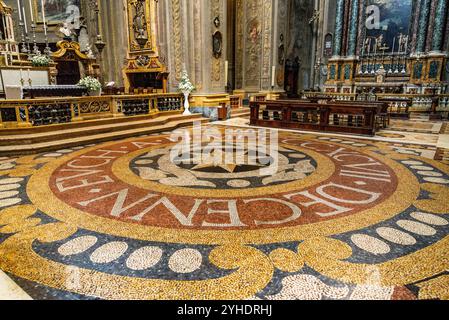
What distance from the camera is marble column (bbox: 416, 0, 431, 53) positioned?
13.0 metres

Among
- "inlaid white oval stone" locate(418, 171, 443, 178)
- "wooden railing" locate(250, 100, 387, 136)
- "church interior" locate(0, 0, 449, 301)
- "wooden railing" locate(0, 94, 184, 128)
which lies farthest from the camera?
"wooden railing" locate(250, 100, 387, 136)

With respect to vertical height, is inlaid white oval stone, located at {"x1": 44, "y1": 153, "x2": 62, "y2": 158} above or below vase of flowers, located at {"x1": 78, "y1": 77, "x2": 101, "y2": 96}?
below

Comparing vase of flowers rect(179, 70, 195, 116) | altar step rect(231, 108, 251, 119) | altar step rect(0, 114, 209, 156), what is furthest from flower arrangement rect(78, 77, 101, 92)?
altar step rect(231, 108, 251, 119)

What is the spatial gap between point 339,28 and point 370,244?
1573cm

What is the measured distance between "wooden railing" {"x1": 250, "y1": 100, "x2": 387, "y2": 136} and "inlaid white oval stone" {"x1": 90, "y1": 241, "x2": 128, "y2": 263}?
7.10 m

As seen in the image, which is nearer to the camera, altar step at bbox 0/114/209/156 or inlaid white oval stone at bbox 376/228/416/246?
inlaid white oval stone at bbox 376/228/416/246

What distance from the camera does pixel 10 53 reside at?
34.1ft

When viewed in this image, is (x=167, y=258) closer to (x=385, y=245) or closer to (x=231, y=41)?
(x=385, y=245)

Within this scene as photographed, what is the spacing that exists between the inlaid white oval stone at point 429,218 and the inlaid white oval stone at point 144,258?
2396 millimetres

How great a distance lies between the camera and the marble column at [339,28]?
49.3 ft

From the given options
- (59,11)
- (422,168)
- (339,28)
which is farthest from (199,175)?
(339,28)

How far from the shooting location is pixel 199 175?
13.5 feet

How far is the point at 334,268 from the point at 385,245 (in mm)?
593

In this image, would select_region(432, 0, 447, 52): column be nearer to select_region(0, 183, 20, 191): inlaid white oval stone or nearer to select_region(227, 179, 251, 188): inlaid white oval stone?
select_region(227, 179, 251, 188): inlaid white oval stone
